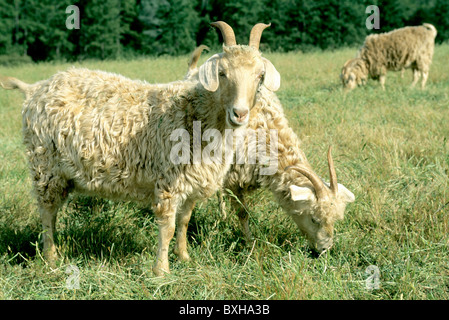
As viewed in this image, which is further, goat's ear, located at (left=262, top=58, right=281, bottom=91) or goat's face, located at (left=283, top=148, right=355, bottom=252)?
goat's face, located at (left=283, top=148, right=355, bottom=252)

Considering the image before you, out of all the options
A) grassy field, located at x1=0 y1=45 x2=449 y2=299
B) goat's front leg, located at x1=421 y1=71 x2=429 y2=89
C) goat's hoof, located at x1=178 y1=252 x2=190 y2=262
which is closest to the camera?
grassy field, located at x1=0 y1=45 x2=449 y2=299

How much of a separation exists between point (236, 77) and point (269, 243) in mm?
1422

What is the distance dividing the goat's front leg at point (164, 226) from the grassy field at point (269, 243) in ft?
0.40

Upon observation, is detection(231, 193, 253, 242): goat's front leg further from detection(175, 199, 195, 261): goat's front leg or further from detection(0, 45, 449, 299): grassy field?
detection(175, 199, 195, 261): goat's front leg

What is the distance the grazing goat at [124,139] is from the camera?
352 cm

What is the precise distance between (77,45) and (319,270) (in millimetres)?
36583

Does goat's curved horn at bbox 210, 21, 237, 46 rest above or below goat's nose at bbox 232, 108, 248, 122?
above

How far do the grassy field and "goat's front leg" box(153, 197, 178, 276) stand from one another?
12cm

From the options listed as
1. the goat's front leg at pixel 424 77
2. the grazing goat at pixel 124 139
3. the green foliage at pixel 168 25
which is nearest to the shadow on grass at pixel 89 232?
the grazing goat at pixel 124 139

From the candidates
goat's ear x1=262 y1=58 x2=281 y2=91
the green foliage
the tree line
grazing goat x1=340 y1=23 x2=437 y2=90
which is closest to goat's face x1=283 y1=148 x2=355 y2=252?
goat's ear x1=262 y1=58 x2=281 y2=91

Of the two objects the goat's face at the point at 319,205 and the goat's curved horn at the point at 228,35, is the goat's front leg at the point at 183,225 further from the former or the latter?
the goat's curved horn at the point at 228,35

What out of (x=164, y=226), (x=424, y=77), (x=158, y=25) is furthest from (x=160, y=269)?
(x=158, y=25)

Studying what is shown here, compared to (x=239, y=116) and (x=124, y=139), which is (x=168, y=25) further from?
(x=239, y=116)

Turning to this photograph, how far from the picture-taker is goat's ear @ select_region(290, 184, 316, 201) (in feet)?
12.5
